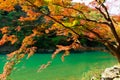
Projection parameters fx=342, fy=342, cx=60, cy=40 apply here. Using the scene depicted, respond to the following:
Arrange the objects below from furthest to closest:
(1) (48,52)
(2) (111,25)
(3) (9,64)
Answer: (1) (48,52) → (3) (9,64) → (2) (111,25)

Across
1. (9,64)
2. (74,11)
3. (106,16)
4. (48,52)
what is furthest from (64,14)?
(48,52)

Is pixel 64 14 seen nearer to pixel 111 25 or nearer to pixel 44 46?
pixel 111 25

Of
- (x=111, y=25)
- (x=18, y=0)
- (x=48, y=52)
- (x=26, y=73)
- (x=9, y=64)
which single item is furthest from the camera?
(x=48, y=52)

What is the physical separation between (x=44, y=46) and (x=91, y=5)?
28.0 meters

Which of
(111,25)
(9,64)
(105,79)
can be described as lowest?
(105,79)

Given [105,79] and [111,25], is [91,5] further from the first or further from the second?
[105,79]

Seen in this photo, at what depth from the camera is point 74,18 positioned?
657cm

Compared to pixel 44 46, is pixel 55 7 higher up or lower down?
higher up

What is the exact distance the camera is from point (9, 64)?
7641mm

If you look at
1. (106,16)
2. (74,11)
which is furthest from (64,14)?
(106,16)

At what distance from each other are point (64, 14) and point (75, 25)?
1.04ft

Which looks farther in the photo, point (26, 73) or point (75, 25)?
point (26, 73)

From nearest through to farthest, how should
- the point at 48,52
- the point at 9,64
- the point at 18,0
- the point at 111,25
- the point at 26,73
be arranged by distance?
the point at 18,0
the point at 111,25
the point at 9,64
the point at 26,73
the point at 48,52

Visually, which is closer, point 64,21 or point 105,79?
point 64,21
